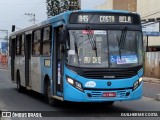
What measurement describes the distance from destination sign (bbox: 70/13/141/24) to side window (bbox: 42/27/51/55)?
83.3 inches

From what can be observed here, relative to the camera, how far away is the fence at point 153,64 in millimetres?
39897

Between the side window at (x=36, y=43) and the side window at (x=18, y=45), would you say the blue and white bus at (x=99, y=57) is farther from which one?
the side window at (x=18, y=45)

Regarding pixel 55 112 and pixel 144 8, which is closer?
pixel 55 112

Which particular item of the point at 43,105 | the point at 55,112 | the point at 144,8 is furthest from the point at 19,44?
the point at 144,8

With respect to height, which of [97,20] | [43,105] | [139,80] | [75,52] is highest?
[97,20]

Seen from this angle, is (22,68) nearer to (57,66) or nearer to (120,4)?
(57,66)

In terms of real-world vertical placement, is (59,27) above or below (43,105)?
above

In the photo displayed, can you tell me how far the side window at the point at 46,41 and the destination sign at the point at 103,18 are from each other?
2.11m

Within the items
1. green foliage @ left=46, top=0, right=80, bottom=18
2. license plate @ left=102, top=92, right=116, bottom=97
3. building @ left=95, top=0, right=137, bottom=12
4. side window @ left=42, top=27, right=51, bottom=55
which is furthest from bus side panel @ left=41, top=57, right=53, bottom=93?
building @ left=95, top=0, right=137, bottom=12

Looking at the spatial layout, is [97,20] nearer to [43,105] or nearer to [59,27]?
[59,27]

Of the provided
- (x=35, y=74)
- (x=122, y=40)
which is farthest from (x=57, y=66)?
(x=35, y=74)

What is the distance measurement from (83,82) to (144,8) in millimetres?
38629

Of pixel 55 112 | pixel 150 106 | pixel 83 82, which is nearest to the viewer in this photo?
pixel 83 82

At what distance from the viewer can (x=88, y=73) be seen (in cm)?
1262
